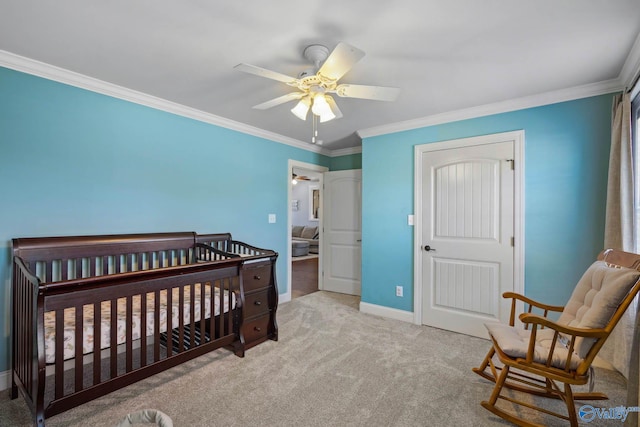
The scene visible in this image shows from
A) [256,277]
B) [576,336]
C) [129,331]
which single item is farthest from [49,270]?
[576,336]

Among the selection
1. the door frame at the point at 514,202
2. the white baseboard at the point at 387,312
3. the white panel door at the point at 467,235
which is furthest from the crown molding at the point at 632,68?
the white baseboard at the point at 387,312

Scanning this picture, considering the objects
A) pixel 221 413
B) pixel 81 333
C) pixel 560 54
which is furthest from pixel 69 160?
pixel 560 54

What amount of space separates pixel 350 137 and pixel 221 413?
11.0 ft

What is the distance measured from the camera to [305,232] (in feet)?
28.6

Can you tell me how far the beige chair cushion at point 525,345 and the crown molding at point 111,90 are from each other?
3.16 metres

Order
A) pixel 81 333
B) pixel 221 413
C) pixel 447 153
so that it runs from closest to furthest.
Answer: pixel 81 333 → pixel 221 413 → pixel 447 153

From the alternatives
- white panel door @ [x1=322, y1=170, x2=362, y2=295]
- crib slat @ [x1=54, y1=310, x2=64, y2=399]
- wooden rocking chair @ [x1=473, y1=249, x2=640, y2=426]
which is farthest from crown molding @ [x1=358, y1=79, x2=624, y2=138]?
crib slat @ [x1=54, y1=310, x2=64, y2=399]

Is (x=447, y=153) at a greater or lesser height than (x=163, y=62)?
lesser

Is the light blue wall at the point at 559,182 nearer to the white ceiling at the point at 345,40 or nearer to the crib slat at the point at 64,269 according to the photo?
the white ceiling at the point at 345,40

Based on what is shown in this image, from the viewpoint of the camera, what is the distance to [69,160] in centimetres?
228

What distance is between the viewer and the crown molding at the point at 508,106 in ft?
7.75

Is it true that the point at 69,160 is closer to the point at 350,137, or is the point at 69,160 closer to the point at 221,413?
the point at 221,413

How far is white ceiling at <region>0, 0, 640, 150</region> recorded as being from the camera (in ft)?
4.99

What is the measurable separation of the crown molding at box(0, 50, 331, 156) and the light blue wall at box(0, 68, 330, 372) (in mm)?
47
